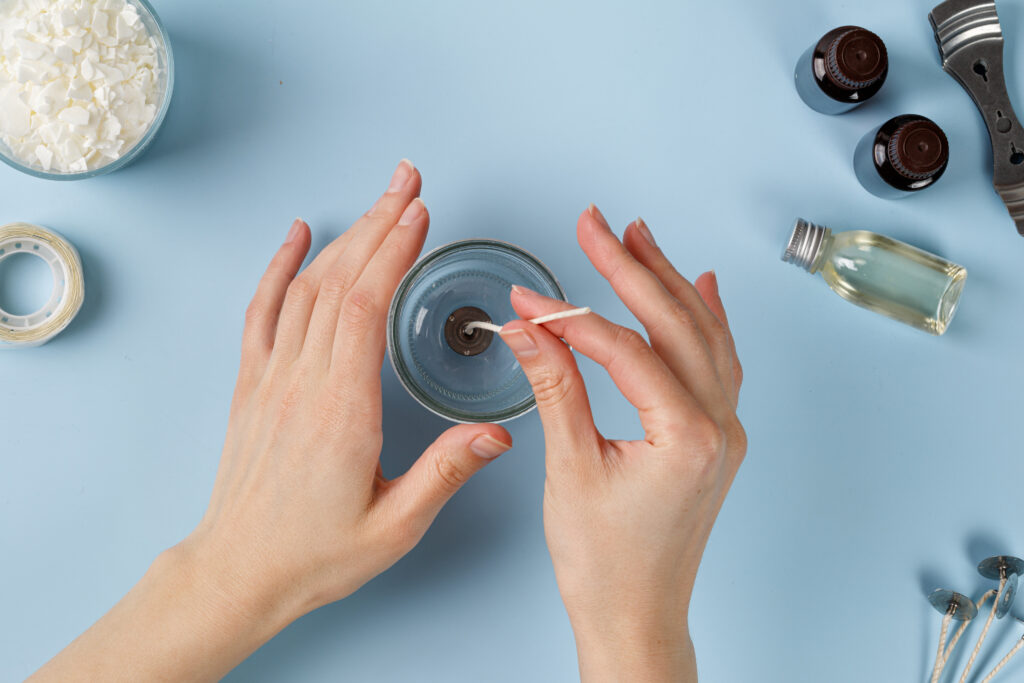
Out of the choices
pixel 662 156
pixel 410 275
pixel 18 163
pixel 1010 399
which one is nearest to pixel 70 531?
pixel 18 163

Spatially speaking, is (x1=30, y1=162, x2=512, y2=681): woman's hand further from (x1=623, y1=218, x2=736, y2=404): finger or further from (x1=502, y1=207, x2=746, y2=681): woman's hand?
(x1=623, y1=218, x2=736, y2=404): finger

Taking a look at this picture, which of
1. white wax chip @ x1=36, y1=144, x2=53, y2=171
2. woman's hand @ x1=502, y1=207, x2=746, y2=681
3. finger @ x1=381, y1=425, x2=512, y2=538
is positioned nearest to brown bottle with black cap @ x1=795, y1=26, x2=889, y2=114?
woman's hand @ x1=502, y1=207, x2=746, y2=681

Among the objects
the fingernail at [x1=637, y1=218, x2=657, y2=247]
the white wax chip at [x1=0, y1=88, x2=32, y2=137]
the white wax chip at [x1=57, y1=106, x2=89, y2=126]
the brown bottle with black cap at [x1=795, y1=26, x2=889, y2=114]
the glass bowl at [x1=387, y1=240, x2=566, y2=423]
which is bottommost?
the glass bowl at [x1=387, y1=240, x2=566, y2=423]

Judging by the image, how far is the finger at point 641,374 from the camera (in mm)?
764

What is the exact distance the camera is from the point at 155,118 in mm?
992

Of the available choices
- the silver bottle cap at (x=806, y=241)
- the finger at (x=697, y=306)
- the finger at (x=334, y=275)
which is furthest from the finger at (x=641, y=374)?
the silver bottle cap at (x=806, y=241)

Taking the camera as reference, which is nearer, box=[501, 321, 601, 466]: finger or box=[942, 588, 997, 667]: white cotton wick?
box=[501, 321, 601, 466]: finger

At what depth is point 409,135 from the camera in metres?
1.08

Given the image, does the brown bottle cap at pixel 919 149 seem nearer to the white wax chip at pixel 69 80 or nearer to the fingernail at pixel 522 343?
the fingernail at pixel 522 343

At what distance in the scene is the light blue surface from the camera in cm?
105

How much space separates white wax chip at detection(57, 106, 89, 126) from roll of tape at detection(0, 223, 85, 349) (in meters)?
0.18

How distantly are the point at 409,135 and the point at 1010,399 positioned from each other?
39.8 inches

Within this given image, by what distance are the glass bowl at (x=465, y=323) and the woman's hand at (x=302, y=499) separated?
105mm

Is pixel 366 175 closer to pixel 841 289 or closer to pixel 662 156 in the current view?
pixel 662 156
